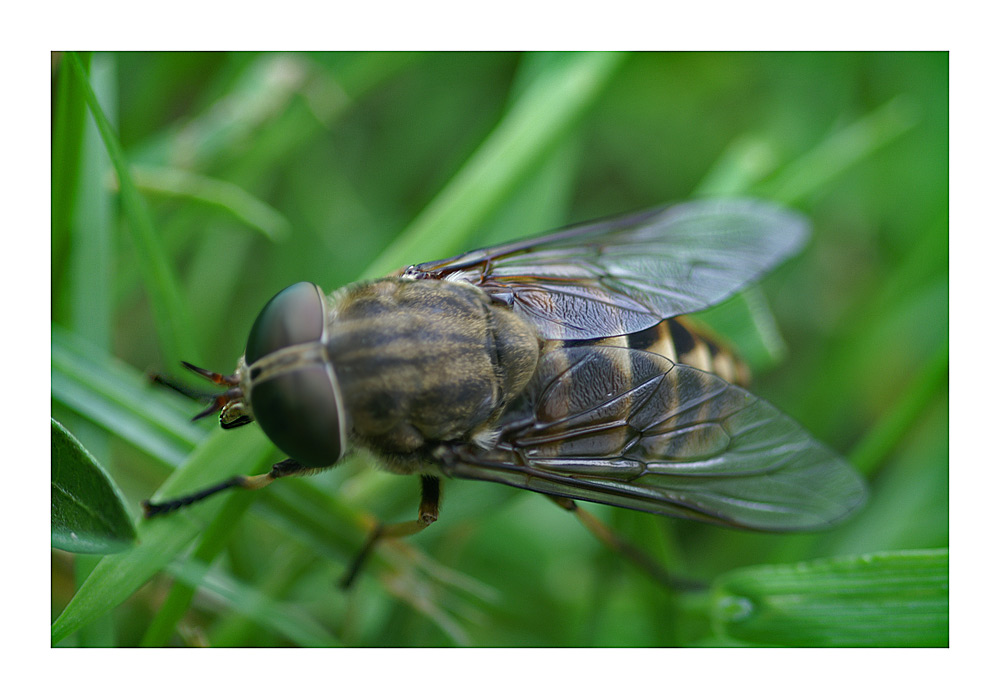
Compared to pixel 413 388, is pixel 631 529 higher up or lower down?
lower down

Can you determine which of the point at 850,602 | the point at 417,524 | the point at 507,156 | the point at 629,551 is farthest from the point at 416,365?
the point at 850,602

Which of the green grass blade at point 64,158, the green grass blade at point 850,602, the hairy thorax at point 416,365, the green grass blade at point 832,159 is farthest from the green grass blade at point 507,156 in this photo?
the green grass blade at point 850,602

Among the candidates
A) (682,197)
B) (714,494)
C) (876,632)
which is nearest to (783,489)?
(714,494)

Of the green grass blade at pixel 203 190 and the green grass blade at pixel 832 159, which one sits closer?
the green grass blade at pixel 203 190

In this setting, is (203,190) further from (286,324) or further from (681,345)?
(681,345)

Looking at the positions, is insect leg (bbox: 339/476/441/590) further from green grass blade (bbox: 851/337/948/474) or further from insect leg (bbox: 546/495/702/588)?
green grass blade (bbox: 851/337/948/474)

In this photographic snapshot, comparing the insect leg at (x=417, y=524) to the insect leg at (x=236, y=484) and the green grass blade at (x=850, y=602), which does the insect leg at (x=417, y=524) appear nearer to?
the insect leg at (x=236, y=484)

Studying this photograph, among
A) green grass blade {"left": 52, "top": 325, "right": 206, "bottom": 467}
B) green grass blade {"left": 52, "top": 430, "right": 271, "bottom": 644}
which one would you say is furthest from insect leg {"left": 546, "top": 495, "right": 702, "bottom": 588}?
green grass blade {"left": 52, "top": 325, "right": 206, "bottom": 467}

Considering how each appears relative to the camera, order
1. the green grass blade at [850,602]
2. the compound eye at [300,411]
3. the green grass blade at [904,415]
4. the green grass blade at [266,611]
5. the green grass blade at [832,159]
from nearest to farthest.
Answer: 1. the compound eye at [300,411]
2. the green grass blade at [850,602]
3. the green grass blade at [266,611]
4. the green grass blade at [904,415]
5. the green grass blade at [832,159]

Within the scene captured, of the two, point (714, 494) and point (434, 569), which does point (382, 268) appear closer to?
point (434, 569)
